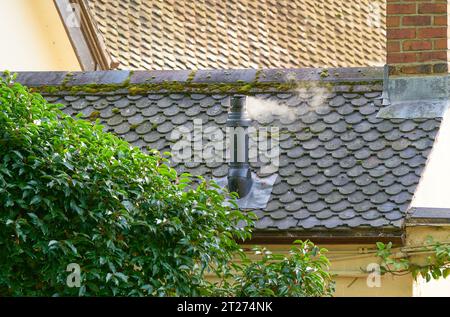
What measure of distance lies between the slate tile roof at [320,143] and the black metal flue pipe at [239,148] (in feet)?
0.66

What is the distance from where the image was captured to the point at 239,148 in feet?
35.1

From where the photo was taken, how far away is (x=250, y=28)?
70.0 feet

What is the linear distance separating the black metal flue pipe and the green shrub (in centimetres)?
178

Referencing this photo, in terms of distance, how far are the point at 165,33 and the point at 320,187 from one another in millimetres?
9734

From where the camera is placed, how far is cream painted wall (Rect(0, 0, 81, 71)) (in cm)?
1739

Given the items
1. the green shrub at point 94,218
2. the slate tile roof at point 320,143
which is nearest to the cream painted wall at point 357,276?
the slate tile roof at point 320,143

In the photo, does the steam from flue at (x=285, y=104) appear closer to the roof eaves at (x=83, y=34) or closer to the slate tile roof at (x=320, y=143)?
the slate tile roof at (x=320, y=143)

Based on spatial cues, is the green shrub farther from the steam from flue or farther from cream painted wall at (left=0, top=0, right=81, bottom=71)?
cream painted wall at (left=0, top=0, right=81, bottom=71)

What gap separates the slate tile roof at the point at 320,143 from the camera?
1026 cm

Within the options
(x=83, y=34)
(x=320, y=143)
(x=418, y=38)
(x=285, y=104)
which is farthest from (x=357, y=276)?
(x=83, y=34)

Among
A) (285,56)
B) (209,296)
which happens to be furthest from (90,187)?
(285,56)

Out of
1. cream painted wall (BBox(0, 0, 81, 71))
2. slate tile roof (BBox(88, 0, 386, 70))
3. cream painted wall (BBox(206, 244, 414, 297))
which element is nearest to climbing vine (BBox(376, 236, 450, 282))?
cream painted wall (BBox(206, 244, 414, 297))

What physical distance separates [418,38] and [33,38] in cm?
771

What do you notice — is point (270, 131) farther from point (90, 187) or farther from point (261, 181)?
point (90, 187)
